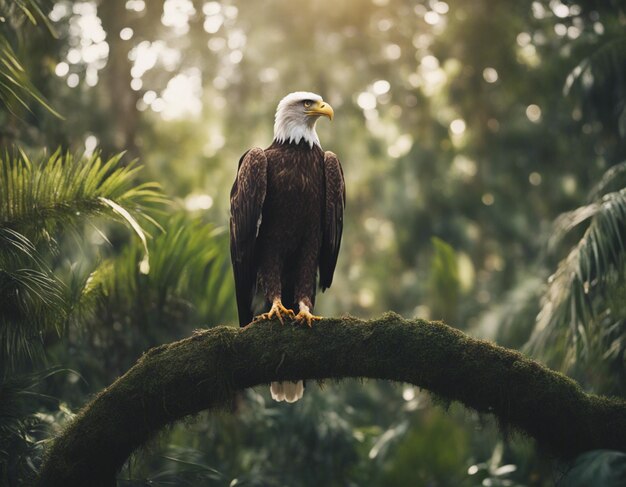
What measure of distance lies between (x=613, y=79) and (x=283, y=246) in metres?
4.74

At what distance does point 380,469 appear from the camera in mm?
9641

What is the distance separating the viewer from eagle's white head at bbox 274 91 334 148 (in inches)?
239

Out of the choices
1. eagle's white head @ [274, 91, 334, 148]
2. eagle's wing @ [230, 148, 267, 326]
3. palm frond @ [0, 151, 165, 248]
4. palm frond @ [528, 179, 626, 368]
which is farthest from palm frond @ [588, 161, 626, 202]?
palm frond @ [0, 151, 165, 248]

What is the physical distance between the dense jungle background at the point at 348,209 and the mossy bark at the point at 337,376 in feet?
1.01

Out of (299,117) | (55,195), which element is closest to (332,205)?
(299,117)

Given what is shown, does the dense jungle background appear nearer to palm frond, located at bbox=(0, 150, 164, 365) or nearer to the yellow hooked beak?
palm frond, located at bbox=(0, 150, 164, 365)

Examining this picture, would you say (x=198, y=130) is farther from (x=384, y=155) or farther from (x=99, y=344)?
(x=99, y=344)

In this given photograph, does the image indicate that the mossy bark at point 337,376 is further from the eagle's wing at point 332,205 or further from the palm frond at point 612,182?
the palm frond at point 612,182

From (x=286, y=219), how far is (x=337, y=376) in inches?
61.7

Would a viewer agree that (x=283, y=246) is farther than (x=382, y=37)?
No

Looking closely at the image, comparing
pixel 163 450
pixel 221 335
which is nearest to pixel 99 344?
pixel 163 450

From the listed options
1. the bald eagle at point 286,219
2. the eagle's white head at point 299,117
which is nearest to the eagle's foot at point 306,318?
the bald eagle at point 286,219

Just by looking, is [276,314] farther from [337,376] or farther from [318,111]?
[318,111]

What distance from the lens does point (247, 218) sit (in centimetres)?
579
